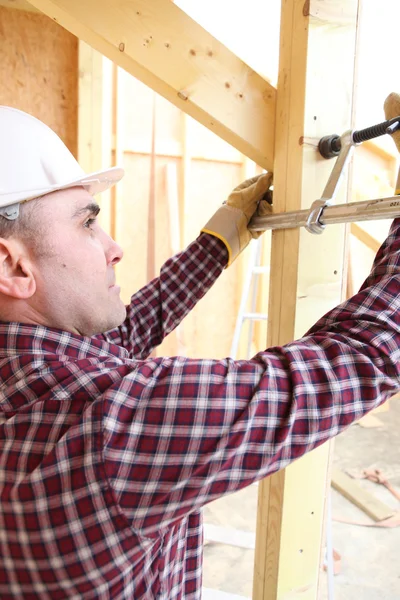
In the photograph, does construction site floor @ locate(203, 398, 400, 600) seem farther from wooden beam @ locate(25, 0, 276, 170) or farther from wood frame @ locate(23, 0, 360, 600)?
wooden beam @ locate(25, 0, 276, 170)

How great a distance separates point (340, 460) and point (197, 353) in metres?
1.50

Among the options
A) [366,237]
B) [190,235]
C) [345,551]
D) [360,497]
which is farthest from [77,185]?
[190,235]

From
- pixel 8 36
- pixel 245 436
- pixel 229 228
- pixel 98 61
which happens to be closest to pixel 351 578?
pixel 229 228

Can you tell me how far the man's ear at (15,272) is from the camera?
38.2 inches

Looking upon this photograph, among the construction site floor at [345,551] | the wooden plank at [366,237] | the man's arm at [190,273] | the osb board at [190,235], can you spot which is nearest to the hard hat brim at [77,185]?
the man's arm at [190,273]

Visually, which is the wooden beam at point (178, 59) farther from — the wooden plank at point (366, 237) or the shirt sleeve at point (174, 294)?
the wooden plank at point (366, 237)

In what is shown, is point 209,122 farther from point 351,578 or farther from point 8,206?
point 351,578

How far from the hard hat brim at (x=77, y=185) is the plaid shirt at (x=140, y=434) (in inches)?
10.6

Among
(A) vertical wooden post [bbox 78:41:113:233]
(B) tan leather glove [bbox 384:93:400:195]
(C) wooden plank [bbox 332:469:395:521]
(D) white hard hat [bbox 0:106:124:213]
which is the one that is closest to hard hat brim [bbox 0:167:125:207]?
(D) white hard hat [bbox 0:106:124:213]

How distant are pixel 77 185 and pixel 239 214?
54 centimetres

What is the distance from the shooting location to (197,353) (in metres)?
4.68

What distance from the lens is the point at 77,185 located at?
3.67ft

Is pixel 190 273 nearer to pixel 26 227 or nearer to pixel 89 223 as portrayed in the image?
pixel 89 223

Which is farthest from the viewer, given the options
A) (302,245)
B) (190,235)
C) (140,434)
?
(190,235)
